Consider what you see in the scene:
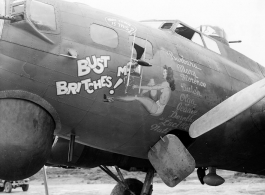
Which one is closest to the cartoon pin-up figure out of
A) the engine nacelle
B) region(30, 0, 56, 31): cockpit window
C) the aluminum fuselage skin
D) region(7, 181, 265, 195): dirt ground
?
the aluminum fuselage skin

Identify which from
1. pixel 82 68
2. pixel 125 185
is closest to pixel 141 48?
pixel 82 68

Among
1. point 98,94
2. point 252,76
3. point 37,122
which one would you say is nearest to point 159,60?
point 98,94

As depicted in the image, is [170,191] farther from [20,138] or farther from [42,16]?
[42,16]

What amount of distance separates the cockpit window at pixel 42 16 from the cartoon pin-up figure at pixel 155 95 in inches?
58.8

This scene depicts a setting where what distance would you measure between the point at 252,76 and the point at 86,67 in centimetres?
492

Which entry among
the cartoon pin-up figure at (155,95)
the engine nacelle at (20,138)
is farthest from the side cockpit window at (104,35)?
the engine nacelle at (20,138)

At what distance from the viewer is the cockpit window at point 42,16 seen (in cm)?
488

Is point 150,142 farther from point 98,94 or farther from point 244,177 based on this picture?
point 244,177

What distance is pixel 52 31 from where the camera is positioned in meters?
4.94

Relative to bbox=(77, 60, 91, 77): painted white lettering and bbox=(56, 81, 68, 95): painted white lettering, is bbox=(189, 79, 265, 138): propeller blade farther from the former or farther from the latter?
bbox=(56, 81, 68, 95): painted white lettering

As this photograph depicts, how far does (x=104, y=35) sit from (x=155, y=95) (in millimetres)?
1258

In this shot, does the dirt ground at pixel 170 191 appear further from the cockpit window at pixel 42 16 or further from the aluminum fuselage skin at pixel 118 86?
the cockpit window at pixel 42 16

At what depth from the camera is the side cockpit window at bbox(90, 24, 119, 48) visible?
5320 millimetres

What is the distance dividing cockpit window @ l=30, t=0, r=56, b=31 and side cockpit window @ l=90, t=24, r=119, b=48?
2.01ft
